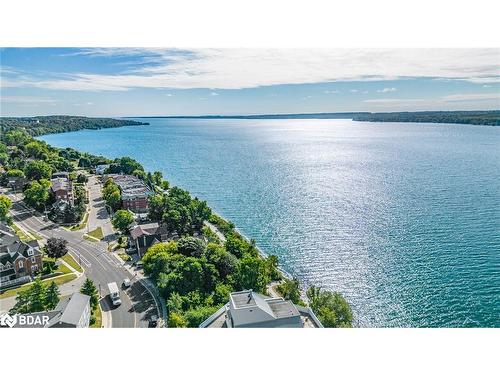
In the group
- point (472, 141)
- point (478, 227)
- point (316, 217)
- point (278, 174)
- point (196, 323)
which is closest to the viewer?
point (196, 323)

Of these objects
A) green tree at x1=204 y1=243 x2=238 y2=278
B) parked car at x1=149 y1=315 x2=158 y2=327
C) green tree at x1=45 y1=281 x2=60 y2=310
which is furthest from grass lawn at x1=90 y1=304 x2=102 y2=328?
green tree at x1=204 y1=243 x2=238 y2=278

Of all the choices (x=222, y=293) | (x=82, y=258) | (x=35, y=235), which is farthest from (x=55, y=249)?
(x=222, y=293)

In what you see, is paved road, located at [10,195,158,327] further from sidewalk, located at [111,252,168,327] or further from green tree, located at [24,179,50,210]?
green tree, located at [24,179,50,210]

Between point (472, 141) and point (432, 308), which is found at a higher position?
point (472, 141)

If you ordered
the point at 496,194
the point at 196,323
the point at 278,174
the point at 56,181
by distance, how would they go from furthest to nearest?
the point at 278,174, the point at 56,181, the point at 496,194, the point at 196,323

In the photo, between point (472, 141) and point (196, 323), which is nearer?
point (196, 323)

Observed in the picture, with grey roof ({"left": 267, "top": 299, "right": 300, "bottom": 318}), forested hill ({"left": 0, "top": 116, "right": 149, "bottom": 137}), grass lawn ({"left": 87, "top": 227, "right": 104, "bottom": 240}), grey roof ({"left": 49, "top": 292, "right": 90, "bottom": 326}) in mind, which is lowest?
grass lawn ({"left": 87, "top": 227, "right": 104, "bottom": 240})

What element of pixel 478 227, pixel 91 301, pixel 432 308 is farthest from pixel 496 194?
pixel 91 301

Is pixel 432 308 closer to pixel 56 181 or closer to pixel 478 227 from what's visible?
pixel 478 227
